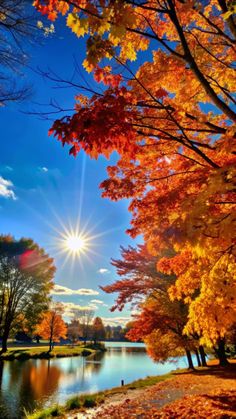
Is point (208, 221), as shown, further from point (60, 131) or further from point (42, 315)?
point (42, 315)

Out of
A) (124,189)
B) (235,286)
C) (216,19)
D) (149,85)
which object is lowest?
(235,286)

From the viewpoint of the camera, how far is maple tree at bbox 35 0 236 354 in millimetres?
3641

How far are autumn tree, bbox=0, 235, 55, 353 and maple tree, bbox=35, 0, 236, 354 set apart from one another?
27.8 metres

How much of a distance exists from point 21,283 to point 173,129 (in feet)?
104

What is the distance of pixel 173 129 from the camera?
522 centimetres

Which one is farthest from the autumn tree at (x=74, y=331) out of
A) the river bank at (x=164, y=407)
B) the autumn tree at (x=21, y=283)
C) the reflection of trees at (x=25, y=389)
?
the river bank at (x=164, y=407)

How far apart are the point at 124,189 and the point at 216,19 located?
3.85 m

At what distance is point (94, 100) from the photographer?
4.59 m

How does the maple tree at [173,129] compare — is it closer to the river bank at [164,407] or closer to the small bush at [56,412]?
the river bank at [164,407]

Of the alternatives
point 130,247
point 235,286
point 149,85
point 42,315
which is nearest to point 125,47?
point 149,85

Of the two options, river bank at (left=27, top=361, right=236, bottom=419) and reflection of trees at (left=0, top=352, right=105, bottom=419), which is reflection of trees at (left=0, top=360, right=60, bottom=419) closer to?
reflection of trees at (left=0, top=352, right=105, bottom=419)

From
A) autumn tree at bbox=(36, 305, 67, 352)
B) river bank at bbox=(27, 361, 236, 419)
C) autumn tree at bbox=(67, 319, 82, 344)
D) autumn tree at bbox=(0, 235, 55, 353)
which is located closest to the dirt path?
river bank at bbox=(27, 361, 236, 419)

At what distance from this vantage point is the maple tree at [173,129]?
3641mm

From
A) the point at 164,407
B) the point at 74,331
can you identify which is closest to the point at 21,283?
the point at 164,407
